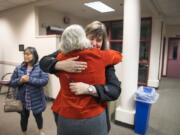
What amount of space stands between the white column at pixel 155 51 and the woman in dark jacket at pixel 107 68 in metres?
5.09

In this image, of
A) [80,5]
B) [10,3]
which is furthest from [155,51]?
[10,3]

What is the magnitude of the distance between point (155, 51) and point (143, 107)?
355 cm

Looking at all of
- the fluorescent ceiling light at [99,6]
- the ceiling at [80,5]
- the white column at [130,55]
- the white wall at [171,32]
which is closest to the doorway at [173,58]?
the white wall at [171,32]

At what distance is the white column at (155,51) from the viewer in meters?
5.74

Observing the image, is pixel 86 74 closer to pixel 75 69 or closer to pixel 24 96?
pixel 75 69

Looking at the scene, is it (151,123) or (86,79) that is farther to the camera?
(151,123)

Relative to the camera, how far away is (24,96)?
2.27m

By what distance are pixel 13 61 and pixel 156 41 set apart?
4806 millimetres

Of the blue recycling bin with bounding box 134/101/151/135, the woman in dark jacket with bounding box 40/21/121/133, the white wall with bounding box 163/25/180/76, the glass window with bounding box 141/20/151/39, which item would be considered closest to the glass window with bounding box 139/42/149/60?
the glass window with bounding box 141/20/151/39

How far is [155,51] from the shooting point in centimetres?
581

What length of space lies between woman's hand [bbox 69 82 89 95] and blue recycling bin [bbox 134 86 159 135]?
2.01 m

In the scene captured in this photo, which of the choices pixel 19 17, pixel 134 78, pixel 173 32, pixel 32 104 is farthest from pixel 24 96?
pixel 173 32

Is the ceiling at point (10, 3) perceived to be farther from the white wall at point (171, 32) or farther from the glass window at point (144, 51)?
the white wall at point (171, 32)

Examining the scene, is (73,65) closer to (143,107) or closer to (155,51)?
(143,107)
